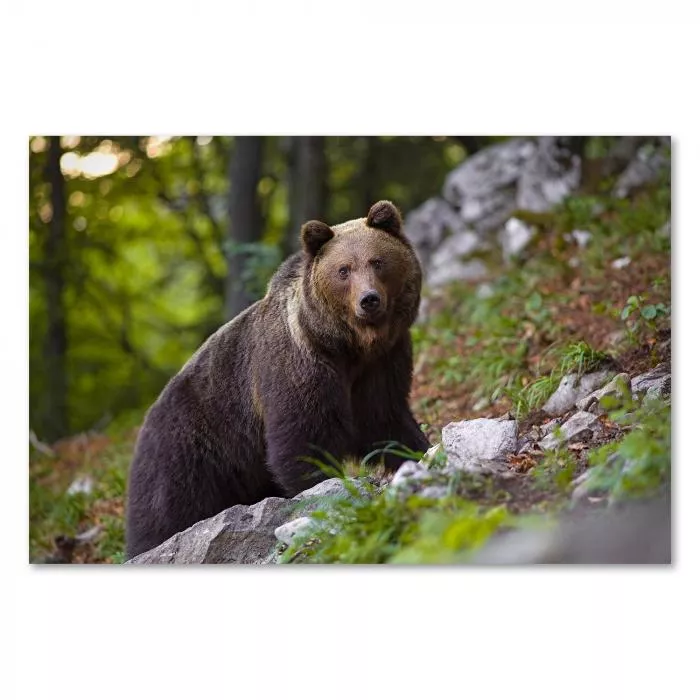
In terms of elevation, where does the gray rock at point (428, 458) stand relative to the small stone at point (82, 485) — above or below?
above

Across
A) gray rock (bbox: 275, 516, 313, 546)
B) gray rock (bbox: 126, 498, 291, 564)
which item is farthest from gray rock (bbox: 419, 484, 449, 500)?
gray rock (bbox: 126, 498, 291, 564)

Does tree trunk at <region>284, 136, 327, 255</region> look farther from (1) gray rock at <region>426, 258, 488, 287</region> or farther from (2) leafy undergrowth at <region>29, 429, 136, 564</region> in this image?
(2) leafy undergrowth at <region>29, 429, 136, 564</region>

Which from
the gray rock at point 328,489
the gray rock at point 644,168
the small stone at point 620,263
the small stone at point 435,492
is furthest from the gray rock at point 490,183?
the small stone at point 435,492

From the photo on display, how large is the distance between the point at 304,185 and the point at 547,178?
2.49 metres

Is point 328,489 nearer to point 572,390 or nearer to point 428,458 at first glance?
point 428,458

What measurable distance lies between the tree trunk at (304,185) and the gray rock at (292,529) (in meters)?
4.37

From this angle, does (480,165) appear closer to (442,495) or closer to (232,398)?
(232,398)

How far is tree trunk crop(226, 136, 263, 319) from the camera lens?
9477 mm

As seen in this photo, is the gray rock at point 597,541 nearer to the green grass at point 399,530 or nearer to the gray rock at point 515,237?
the green grass at point 399,530

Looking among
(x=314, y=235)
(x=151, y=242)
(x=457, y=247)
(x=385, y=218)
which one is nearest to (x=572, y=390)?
(x=385, y=218)

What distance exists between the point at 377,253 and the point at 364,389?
825 mm

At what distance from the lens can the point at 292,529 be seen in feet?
17.7

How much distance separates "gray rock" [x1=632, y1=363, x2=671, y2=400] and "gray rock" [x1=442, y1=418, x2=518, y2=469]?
0.78 m

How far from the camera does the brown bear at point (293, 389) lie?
5664mm
